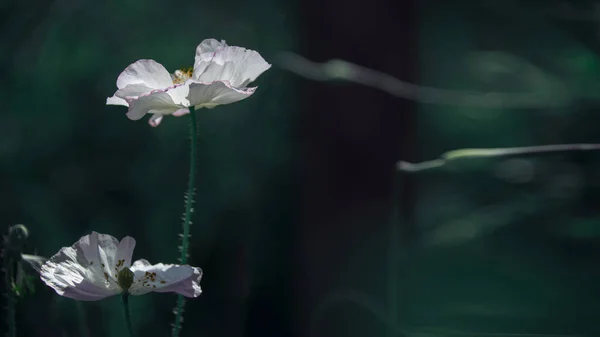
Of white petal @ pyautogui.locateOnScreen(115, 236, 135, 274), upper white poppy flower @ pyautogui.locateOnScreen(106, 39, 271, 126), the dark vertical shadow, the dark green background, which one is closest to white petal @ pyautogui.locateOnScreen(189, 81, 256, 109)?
upper white poppy flower @ pyautogui.locateOnScreen(106, 39, 271, 126)

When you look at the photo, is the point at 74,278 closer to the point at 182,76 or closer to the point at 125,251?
the point at 125,251

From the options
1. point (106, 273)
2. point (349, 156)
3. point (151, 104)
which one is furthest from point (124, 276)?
point (349, 156)

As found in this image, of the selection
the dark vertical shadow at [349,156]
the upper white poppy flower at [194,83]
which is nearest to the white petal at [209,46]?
the upper white poppy flower at [194,83]

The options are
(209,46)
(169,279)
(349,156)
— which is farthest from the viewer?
(349,156)

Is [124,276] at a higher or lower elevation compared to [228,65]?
lower

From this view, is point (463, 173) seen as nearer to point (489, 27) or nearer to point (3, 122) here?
point (489, 27)

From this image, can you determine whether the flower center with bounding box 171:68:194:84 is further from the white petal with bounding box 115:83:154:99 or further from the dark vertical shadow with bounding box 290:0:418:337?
the dark vertical shadow with bounding box 290:0:418:337

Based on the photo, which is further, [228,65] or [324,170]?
[324,170]

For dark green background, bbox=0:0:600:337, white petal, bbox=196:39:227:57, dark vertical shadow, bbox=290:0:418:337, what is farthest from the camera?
dark vertical shadow, bbox=290:0:418:337
